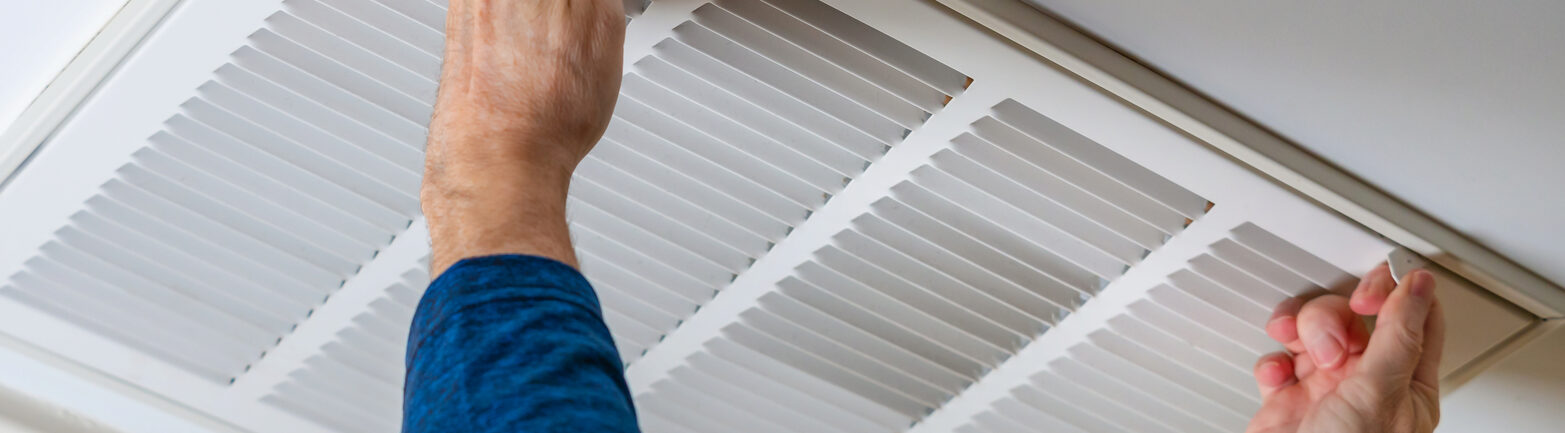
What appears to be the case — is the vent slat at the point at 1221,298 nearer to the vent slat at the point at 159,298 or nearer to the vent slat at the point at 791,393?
the vent slat at the point at 791,393

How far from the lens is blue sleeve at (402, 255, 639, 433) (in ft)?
1.47

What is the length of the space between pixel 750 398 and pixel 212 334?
0.45m

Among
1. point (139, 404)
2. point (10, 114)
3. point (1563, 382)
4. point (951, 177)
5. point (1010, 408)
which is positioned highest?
point (1563, 382)

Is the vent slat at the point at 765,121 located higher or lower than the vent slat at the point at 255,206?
higher

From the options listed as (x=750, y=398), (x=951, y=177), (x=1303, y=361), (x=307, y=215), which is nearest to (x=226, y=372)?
(x=307, y=215)

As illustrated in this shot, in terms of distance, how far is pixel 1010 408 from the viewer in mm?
893

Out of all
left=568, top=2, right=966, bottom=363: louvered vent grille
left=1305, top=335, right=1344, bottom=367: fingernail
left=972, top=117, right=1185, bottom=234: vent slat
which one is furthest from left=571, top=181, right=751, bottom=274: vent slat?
left=1305, top=335, right=1344, bottom=367: fingernail

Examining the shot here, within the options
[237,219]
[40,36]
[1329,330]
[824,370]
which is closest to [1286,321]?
[1329,330]

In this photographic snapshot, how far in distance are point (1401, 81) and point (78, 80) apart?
85 cm

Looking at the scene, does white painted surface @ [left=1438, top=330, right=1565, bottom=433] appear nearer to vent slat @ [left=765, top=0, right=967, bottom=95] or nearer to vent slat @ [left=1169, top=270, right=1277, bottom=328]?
vent slat @ [left=1169, top=270, right=1277, bottom=328]

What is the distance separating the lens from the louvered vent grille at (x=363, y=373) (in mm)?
872

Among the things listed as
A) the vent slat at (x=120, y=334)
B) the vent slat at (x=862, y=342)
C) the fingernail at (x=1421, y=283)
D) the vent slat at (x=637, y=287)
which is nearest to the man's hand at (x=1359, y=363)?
the fingernail at (x=1421, y=283)

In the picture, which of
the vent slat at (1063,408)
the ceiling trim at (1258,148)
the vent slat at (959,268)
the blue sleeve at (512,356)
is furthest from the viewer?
the vent slat at (1063,408)

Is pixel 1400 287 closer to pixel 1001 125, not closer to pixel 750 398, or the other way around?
pixel 1001 125
